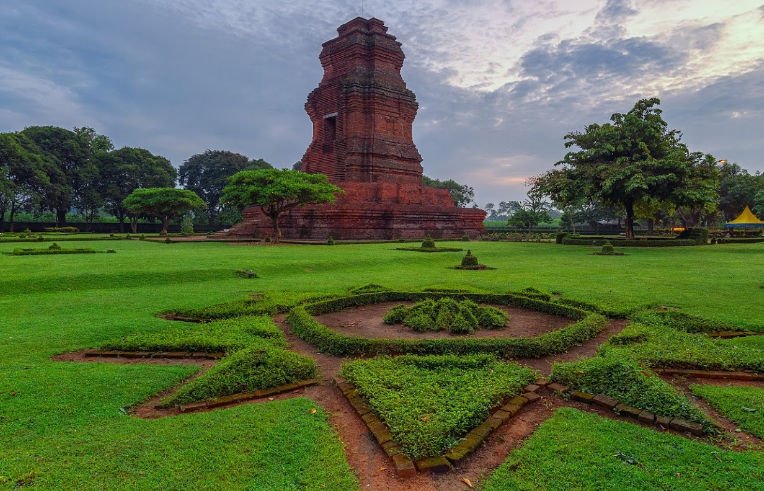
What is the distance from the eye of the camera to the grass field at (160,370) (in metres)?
2.99

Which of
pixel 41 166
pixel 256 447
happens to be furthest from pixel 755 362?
pixel 41 166

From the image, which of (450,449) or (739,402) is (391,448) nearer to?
(450,449)

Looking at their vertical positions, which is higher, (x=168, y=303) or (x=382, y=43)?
(x=382, y=43)

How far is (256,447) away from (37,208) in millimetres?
53429

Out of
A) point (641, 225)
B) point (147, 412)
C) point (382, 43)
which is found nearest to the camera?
point (147, 412)

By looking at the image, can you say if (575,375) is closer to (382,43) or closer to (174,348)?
(174,348)

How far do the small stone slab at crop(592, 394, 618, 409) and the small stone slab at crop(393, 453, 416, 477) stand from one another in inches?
75.2

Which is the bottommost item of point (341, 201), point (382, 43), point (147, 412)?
point (147, 412)

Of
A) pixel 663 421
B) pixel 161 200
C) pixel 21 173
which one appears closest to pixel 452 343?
pixel 663 421

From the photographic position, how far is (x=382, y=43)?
112 ft

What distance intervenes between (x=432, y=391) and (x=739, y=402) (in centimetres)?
262

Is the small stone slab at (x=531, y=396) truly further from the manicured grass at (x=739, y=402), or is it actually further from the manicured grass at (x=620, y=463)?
the manicured grass at (x=739, y=402)

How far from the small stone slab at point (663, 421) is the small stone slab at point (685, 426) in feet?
0.08

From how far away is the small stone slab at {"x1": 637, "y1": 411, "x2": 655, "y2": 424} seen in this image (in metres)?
3.64
